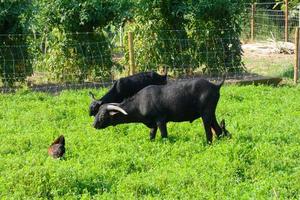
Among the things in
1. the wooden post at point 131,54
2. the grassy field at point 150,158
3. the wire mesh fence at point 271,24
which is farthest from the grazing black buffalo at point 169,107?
the wire mesh fence at point 271,24

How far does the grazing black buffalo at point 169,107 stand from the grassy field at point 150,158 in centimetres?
27

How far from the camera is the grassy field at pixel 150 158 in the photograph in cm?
636

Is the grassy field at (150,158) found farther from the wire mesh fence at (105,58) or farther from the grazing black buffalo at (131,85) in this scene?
the wire mesh fence at (105,58)

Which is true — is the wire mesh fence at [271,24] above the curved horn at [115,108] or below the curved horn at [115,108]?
above

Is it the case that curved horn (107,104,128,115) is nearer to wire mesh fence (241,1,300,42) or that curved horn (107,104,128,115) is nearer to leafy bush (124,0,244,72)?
leafy bush (124,0,244,72)

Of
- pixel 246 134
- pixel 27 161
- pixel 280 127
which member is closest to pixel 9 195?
pixel 27 161

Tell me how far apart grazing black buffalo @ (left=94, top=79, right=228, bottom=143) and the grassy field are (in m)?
0.27

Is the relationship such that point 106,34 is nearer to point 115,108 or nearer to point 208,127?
point 115,108

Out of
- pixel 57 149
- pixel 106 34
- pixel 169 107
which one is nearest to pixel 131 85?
pixel 169 107

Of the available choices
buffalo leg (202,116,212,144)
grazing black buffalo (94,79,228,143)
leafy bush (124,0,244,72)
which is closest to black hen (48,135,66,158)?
grazing black buffalo (94,79,228,143)

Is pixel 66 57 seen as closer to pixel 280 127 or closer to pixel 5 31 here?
pixel 5 31

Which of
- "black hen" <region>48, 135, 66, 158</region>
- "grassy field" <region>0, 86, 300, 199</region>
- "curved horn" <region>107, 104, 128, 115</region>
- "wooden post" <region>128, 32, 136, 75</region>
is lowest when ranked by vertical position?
"grassy field" <region>0, 86, 300, 199</region>

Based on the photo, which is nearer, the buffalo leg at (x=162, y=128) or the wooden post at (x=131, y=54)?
the buffalo leg at (x=162, y=128)

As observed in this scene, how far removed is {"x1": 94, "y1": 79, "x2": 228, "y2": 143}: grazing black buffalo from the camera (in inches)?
326
